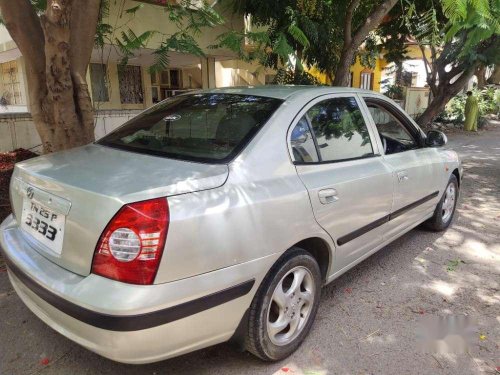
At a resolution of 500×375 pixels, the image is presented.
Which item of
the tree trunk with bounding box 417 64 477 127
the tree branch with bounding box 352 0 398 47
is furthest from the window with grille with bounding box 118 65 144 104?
the tree trunk with bounding box 417 64 477 127

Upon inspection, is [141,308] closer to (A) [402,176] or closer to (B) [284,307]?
(B) [284,307]

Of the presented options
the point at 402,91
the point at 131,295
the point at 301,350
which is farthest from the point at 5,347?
the point at 402,91

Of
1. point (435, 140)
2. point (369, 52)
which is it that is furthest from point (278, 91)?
point (369, 52)

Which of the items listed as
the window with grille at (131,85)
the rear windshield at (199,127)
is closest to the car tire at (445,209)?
the rear windshield at (199,127)

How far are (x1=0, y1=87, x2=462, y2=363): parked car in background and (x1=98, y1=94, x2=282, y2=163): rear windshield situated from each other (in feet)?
0.04

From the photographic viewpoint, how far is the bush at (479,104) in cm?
1695

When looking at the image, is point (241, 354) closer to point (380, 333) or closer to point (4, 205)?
point (380, 333)

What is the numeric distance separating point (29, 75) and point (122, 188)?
2.68 m

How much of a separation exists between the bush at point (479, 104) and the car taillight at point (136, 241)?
17.1m

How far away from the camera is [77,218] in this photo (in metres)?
1.97

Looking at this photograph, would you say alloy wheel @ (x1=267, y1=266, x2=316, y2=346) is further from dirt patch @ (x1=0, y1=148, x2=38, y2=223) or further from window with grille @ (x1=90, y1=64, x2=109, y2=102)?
window with grille @ (x1=90, y1=64, x2=109, y2=102)

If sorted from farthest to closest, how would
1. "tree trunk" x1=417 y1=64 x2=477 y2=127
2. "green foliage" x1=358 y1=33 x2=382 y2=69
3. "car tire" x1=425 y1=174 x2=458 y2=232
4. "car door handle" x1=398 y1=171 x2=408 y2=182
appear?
"tree trunk" x1=417 y1=64 x2=477 y2=127 → "green foliage" x1=358 y1=33 x2=382 y2=69 → "car tire" x1=425 y1=174 x2=458 y2=232 → "car door handle" x1=398 y1=171 x2=408 y2=182

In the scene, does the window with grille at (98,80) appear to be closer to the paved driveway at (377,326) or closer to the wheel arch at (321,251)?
the paved driveway at (377,326)

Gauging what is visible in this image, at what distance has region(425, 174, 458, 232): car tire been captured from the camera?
4.53 m
